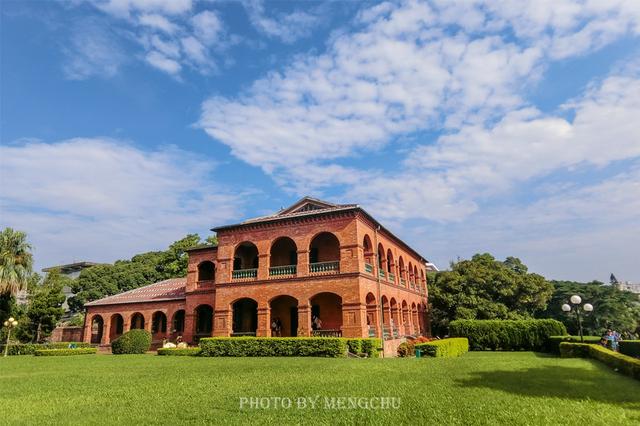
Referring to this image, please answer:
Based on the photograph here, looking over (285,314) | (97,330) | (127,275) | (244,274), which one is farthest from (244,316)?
(127,275)

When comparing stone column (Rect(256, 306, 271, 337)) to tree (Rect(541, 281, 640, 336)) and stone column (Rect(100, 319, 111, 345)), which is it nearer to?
stone column (Rect(100, 319, 111, 345))

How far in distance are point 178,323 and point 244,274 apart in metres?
8.49

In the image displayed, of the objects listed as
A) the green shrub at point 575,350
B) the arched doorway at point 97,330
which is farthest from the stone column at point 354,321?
the arched doorway at point 97,330

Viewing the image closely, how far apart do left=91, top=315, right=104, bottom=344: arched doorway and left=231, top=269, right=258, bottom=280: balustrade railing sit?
14677mm

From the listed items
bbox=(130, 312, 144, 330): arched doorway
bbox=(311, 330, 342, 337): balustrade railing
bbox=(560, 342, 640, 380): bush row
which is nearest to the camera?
bbox=(560, 342, 640, 380): bush row

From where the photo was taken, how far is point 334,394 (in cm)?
831

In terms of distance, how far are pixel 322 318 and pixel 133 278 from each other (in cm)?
3531

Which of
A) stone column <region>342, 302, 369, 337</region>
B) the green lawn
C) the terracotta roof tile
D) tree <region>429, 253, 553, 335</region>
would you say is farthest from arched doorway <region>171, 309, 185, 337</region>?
tree <region>429, 253, 553, 335</region>

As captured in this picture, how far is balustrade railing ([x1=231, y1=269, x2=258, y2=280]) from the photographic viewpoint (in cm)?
2419

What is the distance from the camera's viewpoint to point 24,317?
3152cm

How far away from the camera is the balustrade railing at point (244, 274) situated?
79.4ft

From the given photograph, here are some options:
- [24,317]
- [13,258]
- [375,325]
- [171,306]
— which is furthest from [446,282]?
[24,317]

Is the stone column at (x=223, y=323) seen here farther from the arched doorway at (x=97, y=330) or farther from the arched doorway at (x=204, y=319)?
the arched doorway at (x=97, y=330)

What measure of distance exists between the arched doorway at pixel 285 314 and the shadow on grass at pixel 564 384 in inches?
603
